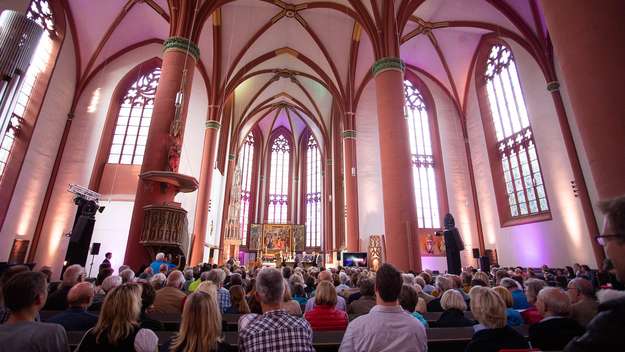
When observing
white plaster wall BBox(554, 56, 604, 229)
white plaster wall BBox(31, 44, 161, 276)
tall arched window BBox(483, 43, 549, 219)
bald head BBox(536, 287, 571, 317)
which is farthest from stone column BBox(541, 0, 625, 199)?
white plaster wall BBox(31, 44, 161, 276)

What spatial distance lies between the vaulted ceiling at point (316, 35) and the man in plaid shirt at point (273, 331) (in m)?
11.3

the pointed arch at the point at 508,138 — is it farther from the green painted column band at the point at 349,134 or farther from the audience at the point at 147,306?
the audience at the point at 147,306

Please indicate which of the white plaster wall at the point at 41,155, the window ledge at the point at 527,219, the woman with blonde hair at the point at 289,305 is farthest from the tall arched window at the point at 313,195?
the woman with blonde hair at the point at 289,305

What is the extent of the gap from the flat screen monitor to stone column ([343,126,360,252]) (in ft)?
5.63

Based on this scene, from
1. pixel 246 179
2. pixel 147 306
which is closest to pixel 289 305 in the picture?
pixel 147 306

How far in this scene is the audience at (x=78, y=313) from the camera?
2.63 metres

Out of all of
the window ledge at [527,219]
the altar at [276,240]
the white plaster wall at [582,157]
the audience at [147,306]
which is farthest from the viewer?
the altar at [276,240]

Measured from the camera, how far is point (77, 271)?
4219mm

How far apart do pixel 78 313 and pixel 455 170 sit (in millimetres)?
18860

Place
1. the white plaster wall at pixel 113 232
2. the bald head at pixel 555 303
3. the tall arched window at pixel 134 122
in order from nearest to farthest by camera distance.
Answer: the bald head at pixel 555 303, the white plaster wall at pixel 113 232, the tall arched window at pixel 134 122

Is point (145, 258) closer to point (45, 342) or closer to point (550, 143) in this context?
point (45, 342)

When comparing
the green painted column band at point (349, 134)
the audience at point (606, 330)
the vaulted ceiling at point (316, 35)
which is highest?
the vaulted ceiling at point (316, 35)

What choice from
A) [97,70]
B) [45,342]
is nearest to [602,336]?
[45,342]

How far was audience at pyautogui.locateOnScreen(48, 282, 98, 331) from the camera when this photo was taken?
2.63 meters
